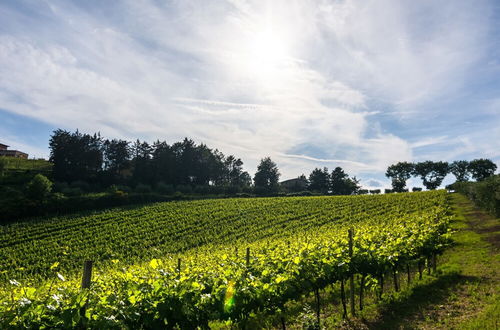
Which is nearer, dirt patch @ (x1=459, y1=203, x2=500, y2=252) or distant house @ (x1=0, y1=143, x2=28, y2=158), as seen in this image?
dirt patch @ (x1=459, y1=203, x2=500, y2=252)

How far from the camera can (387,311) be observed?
912 cm

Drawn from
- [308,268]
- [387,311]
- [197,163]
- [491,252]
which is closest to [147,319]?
[308,268]

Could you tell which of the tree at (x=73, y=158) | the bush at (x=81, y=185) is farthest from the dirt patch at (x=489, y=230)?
the tree at (x=73, y=158)

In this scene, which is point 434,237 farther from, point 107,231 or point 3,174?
point 3,174

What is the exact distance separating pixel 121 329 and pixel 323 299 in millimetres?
8223

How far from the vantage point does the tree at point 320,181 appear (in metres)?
106

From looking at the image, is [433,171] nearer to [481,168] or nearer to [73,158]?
[481,168]

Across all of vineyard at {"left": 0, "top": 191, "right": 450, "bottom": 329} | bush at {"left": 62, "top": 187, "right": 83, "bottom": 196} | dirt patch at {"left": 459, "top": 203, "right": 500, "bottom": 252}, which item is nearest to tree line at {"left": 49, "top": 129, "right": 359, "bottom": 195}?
bush at {"left": 62, "top": 187, "right": 83, "bottom": 196}

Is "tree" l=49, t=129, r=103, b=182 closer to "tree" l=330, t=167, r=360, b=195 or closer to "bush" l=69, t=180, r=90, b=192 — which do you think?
"bush" l=69, t=180, r=90, b=192

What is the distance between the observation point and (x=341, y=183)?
332ft

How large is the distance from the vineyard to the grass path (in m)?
0.89

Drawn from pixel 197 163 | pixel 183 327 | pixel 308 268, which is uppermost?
pixel 197 163

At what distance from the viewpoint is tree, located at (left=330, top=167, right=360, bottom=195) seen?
100 metres

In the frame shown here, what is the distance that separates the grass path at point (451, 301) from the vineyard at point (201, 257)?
891 mm
